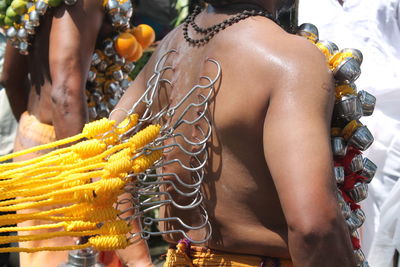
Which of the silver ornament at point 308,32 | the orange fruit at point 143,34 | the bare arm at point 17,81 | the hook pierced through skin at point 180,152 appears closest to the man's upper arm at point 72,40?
the orange fruit at point 143,34

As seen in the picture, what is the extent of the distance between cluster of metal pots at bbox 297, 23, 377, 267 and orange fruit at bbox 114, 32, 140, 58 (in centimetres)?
157

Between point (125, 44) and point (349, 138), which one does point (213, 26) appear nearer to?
point (349, 138)

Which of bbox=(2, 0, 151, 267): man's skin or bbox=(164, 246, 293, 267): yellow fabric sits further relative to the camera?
bbox=(2, 0, 151, 267): man's skin

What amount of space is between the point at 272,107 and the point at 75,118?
155cm

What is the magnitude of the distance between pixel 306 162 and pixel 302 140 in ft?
0.18

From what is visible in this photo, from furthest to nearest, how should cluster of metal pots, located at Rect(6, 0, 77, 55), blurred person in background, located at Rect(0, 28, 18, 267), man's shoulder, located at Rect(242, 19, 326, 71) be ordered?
blurred person in background, located at Rect(0, 28, 18, 267) < cluster of metal pots, located at Rect(6, 0, 77, 55) < man's shoulder, located at Rect(242, 19, 326, 71)

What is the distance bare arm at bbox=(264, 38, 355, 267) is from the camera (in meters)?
1.54

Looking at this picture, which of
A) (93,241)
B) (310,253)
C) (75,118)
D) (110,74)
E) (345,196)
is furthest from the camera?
(110,74)

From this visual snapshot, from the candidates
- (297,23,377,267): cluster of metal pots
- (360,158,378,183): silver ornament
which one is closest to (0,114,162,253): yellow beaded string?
(297,23,377,267): cluster of metal pots

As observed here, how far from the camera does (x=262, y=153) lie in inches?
68.8

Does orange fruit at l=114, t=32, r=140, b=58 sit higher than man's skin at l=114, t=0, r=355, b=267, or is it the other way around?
orange fruit at l=114, t=32, r=140, b=58

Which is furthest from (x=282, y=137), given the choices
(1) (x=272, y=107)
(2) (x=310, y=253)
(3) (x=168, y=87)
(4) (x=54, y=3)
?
(4) (x=54, y=3)

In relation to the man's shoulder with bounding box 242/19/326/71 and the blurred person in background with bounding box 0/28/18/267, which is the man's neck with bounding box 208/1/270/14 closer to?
the man's shoulder with bounding box 242/19/326/71

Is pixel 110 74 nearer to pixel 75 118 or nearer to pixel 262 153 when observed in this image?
pixel 75 118
